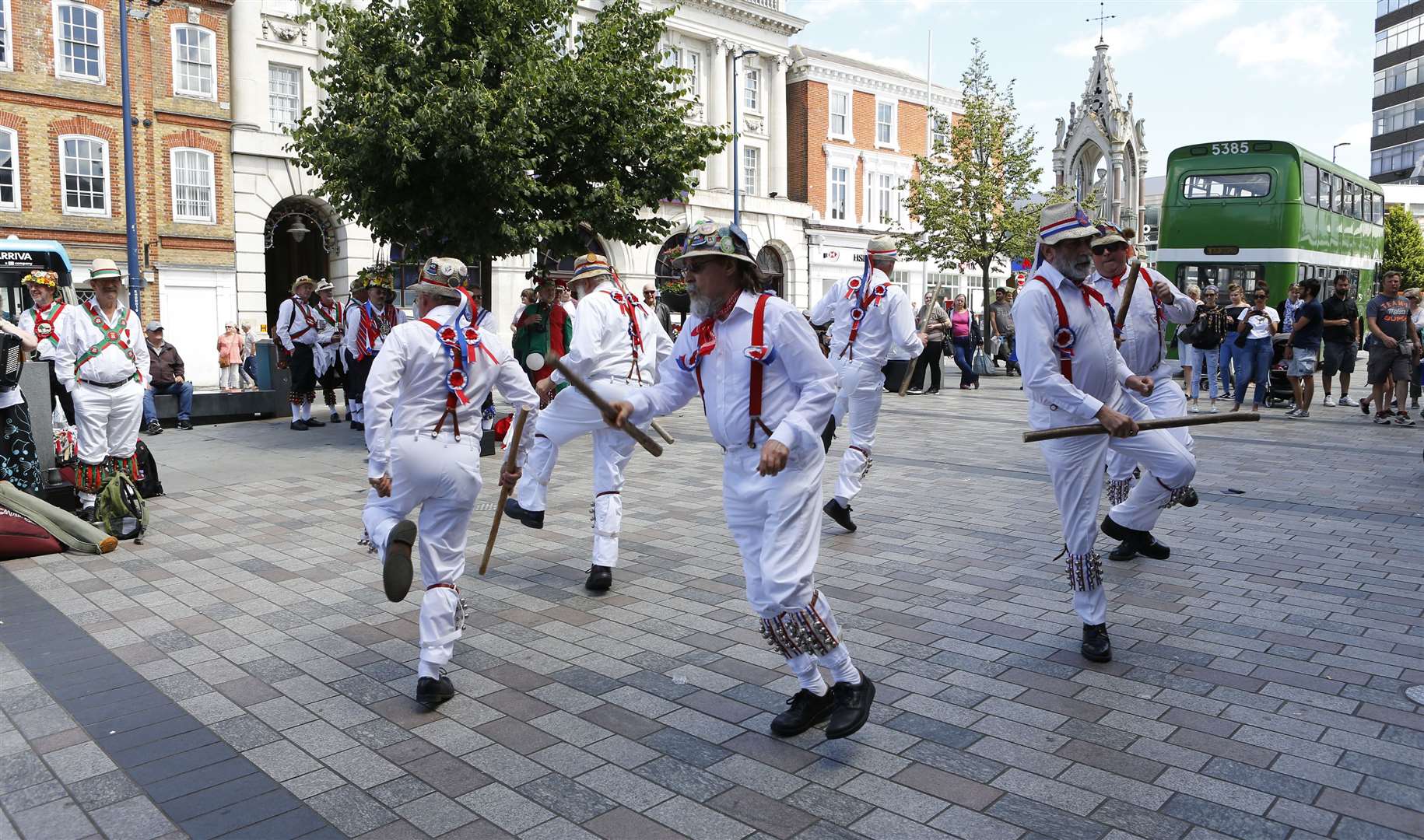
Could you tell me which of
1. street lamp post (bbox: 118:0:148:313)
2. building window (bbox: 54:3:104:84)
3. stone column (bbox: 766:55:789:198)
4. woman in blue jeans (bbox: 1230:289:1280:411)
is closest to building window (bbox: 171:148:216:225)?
building window (bbox: 54:3:104:84)

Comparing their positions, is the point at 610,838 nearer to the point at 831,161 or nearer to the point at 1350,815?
the point at 1350,815

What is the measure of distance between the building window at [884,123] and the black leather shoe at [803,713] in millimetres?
44509

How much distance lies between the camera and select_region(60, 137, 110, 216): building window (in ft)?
82.2

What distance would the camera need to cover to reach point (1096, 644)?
4.82m

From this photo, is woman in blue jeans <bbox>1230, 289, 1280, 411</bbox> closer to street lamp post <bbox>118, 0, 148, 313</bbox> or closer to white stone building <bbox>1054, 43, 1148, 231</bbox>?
street lamp post <bbox>118, 0, 148, 313</bbox>

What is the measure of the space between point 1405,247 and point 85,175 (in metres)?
59.6

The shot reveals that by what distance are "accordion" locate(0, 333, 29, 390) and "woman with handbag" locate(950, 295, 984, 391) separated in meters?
17.2

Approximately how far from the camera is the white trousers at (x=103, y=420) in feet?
26.7

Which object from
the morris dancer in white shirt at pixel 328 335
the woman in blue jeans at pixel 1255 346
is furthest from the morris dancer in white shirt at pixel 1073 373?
the woman in blue jeans at pixel 1255 346

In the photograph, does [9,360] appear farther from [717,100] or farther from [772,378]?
[717,100]

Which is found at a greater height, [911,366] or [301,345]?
[301,345]

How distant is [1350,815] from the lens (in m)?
3.33

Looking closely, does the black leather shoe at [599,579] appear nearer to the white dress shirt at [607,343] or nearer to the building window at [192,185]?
the white dress shirt at [607,343]

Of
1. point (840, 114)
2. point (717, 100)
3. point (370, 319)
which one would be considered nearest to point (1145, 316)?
point (370, 319)
